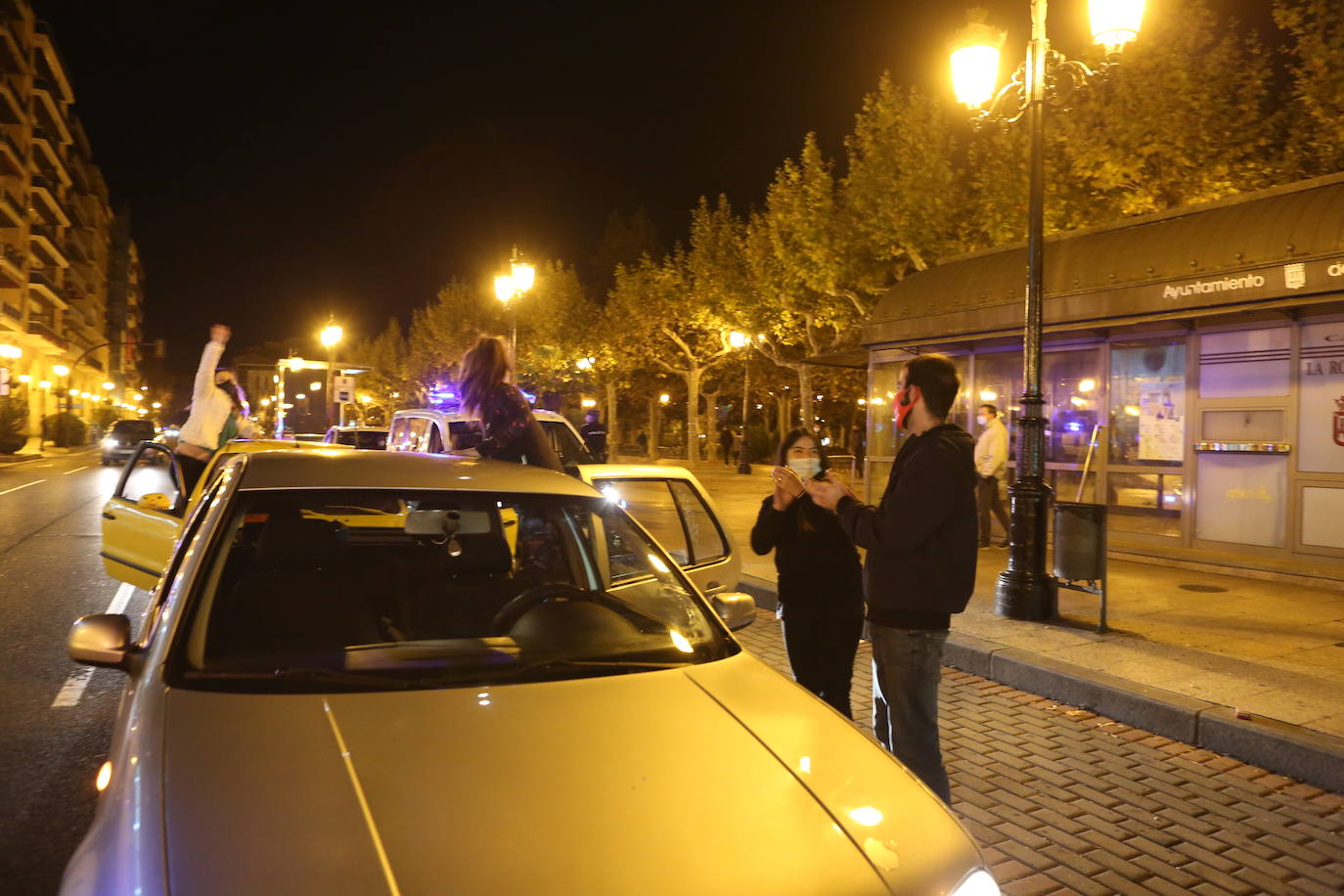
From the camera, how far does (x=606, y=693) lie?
259cm

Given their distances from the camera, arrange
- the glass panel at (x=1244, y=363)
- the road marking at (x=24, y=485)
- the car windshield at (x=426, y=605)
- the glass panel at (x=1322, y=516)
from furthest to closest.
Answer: the road marking at (x=24, y=485) → the glass panel at (x=1244, y=363) → the glass panel at (x=1322, y=516) → the car windshield at (x=426, y=605)

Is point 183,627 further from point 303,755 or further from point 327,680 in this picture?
point 303,755

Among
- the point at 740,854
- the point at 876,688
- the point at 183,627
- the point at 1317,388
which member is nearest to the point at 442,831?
the point at 740,854

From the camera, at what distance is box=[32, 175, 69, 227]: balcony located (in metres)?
61.8

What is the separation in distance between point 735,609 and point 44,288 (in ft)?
231

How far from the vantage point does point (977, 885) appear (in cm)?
206

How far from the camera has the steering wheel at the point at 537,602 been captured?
307cm

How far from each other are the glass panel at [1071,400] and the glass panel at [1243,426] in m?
1.52

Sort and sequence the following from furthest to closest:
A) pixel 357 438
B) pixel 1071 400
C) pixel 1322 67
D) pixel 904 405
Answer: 1. pixel 357 438
2. pixel 1071 400
3. pixel 1322 67
4. pixel 904 405

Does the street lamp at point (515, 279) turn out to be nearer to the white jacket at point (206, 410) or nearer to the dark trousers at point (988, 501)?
the dark trousers at point (988, 501)

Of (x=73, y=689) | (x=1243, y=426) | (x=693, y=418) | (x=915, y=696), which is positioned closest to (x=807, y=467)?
(x=915, y=696)

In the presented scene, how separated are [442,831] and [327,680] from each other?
31.4 inches

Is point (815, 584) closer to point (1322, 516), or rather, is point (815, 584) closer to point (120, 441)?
point (1322, 516)

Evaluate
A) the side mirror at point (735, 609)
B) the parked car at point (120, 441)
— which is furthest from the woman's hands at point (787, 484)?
the parked car at point (120, 441)
